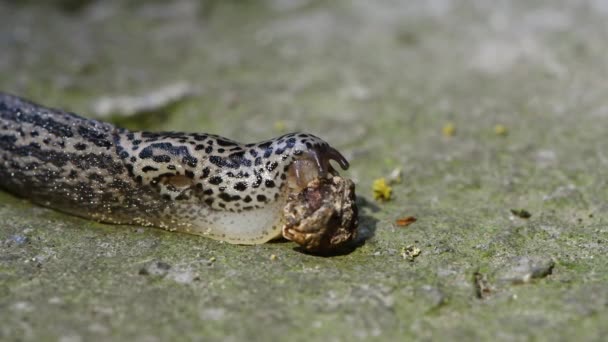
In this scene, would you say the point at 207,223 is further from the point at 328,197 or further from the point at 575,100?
the point at 575,100

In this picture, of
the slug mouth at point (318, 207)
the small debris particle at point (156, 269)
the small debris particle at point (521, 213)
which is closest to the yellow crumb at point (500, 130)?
the small debris particle at point (521, 213)

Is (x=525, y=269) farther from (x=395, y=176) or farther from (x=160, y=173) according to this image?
(x=160, y=173)

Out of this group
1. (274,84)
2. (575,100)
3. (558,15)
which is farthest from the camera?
(558,15)

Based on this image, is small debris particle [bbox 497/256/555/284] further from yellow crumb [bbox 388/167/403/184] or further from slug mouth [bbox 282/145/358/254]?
yellow crumb [bbox 388/167/403/184]

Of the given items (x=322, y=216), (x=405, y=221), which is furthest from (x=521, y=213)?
(x=322, y=216)

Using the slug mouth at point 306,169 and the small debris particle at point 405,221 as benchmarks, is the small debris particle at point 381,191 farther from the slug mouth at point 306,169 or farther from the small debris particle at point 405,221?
the slug mouth at point 306,169

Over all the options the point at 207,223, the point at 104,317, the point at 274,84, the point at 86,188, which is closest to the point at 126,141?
the point at 86,188
